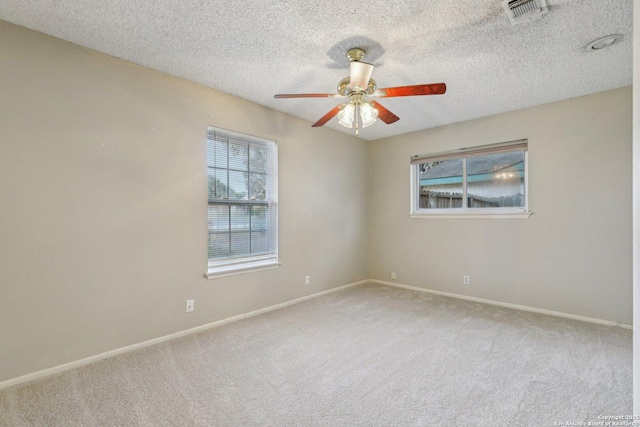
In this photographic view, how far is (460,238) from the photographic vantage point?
4.16 m

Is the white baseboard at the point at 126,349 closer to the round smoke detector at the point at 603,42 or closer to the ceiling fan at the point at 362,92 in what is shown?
the ceiling fan at the point at 362,92

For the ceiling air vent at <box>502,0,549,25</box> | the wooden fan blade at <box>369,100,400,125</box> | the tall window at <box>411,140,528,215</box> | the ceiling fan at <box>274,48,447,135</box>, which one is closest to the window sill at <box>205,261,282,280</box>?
the ceiling fan at <box>274,48,447,135</box>

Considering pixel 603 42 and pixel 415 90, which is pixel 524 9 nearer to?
pixel 415 90

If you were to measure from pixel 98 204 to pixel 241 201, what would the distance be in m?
1.35

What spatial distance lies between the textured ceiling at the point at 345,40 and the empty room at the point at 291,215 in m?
0.02

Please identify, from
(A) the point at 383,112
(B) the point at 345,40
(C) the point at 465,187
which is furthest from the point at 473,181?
(B) the point at 345,40

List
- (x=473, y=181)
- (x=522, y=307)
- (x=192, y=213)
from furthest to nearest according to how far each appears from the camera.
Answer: (x=473, y=181) → (x=522, y=307) → (x=192, y=213)

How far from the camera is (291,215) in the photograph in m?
3.92

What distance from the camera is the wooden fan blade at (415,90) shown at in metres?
2.03

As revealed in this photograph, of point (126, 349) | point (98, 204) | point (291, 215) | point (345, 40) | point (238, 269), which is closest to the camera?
point (345, 40)

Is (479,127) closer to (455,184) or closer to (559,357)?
(455,184)

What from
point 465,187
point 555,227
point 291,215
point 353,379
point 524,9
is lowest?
point 353,379

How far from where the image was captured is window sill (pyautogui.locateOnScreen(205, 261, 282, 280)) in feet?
10.3

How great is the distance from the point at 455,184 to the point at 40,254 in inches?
179
